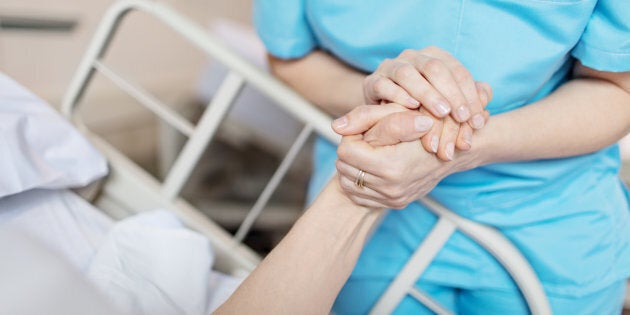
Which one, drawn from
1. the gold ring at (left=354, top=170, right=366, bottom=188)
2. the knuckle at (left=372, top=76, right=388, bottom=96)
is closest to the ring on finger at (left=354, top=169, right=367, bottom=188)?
the gold ring at (left=354, top=170, right=366, bottom=188)

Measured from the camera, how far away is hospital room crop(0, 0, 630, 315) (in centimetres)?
63

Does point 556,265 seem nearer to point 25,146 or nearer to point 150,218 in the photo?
point 150,218

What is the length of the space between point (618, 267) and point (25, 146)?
2.86ft

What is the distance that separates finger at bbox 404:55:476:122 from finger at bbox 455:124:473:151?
2cm

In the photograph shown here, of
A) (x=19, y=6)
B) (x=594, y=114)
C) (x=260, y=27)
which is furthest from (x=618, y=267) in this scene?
(x=19, y=6)

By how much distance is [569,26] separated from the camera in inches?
27.3

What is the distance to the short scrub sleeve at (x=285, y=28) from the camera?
2.77 ft

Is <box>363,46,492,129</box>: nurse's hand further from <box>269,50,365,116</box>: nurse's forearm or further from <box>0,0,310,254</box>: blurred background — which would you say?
<box>0,0,310,254</box>: blurred background

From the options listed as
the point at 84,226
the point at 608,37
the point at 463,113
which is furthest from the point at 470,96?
the point at 84,226

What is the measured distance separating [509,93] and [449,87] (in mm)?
172

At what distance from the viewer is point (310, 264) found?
0.65 metres

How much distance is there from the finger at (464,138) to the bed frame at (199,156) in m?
0.18

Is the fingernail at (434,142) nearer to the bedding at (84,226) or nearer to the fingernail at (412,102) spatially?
the fingernail at (412,102)

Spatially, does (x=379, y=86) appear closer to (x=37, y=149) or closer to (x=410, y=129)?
(x=410, y=129)
